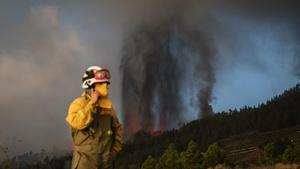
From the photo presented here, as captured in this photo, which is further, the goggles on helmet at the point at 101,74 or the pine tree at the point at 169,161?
the pine tree at the point at 169,161

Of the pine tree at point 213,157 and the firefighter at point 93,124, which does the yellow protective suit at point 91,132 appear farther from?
the pine tree at point 213,157

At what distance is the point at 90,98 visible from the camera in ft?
22.6

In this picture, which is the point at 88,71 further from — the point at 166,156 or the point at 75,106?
the point at 166,156

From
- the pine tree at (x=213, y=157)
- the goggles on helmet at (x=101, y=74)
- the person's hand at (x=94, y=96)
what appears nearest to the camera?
the person's hand at (x=94, y=96)

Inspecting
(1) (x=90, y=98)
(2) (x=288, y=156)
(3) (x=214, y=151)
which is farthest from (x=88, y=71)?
(3) (x=214, y=151)

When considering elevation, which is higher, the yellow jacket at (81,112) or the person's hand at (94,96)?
the person's hand at (94,96)

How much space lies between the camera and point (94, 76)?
6.81 metres

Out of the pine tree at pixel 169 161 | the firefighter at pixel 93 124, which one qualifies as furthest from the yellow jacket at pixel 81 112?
the pine tree at pixel 169 161

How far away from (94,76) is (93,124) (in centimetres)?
61

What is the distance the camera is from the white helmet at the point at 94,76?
22.2 ft

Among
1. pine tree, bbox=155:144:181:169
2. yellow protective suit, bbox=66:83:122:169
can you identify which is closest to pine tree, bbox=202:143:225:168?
pine tree, bbox=155:144:181:169

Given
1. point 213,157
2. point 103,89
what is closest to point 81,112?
point 103,89

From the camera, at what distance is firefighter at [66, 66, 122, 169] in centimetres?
659

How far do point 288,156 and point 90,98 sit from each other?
5724 cm
